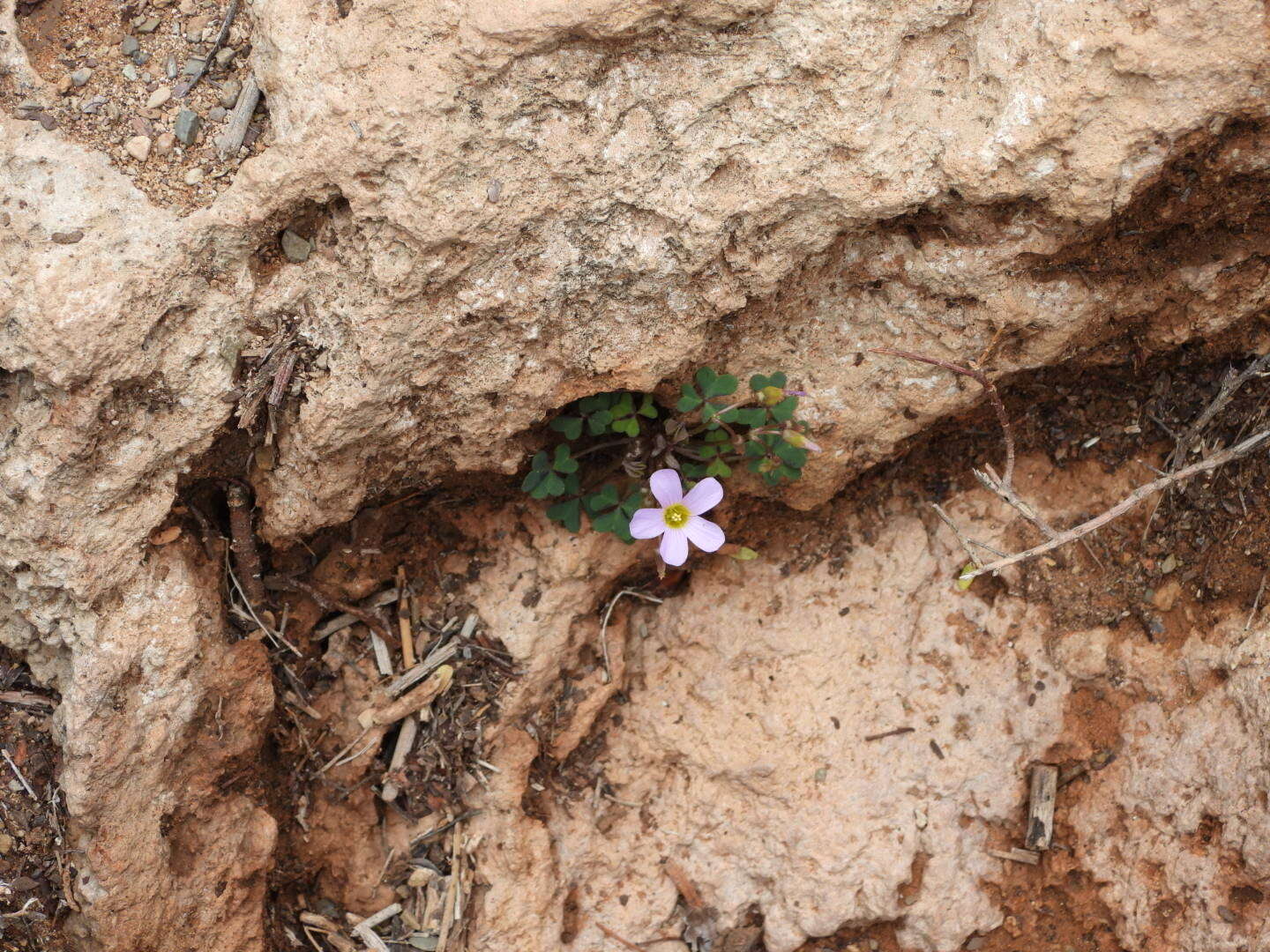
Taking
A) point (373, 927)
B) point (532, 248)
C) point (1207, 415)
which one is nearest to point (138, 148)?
point (532, 248)

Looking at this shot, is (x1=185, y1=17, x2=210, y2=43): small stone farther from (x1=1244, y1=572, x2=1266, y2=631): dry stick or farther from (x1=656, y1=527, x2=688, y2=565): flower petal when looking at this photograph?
(x1=1244, y1=572, x2=1266, y2=631): dry stick

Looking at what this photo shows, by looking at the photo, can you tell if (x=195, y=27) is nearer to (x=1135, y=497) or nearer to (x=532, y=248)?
(x=532, y=248)

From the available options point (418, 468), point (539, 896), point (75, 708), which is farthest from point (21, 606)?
point (539, 896)

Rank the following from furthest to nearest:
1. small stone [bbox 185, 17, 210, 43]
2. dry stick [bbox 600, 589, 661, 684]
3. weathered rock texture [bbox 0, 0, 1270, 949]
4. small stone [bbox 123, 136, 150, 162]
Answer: dry stick [bbox 600, 589, 661, 684] < small stone [bbox 185, 17, 210, 43] < small stone [bbox 123, 136, 150, 162] < weathered rock texture [bbox 0, 0, 1270, 949]

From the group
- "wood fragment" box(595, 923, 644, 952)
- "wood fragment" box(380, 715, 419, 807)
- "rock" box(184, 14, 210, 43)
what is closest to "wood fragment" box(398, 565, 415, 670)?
"wood fragment" box(380, 715, 419, 807)

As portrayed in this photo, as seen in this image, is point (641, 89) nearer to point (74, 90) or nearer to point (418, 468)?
point (418, 468)

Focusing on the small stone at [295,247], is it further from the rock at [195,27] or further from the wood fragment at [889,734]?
the wood fragment at [889,734]
